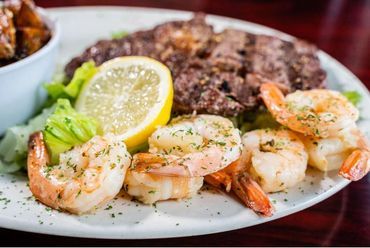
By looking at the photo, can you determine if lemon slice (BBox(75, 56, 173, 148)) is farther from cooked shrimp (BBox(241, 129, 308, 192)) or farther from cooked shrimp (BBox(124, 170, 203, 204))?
cooked shrimp (BBox(241, 129, 308, 192))

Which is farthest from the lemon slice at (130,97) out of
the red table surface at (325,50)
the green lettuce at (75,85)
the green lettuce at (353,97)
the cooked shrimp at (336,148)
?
the green lettuce at (353,97)

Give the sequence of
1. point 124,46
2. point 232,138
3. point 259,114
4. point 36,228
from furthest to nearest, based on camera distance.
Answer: point 124,46
point 259,114
point 232,138
point 36,228

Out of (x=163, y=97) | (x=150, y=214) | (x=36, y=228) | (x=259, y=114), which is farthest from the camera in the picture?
(x=259, y=114)

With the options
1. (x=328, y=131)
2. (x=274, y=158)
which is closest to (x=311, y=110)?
(x=328, y=131)

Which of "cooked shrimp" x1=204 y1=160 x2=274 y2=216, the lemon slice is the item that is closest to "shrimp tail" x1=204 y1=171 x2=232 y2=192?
"cooked shrimp" x1=204 y1=160 x2=274 y2=216

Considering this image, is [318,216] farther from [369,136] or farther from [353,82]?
[353,82]

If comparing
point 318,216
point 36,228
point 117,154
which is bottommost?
point 318,216

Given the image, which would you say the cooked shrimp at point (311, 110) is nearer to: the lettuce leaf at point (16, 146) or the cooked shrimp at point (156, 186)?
the cooked shrimp at point (156, 186)

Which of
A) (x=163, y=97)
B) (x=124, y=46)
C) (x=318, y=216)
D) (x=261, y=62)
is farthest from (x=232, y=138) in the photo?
(x=124, y=46)
